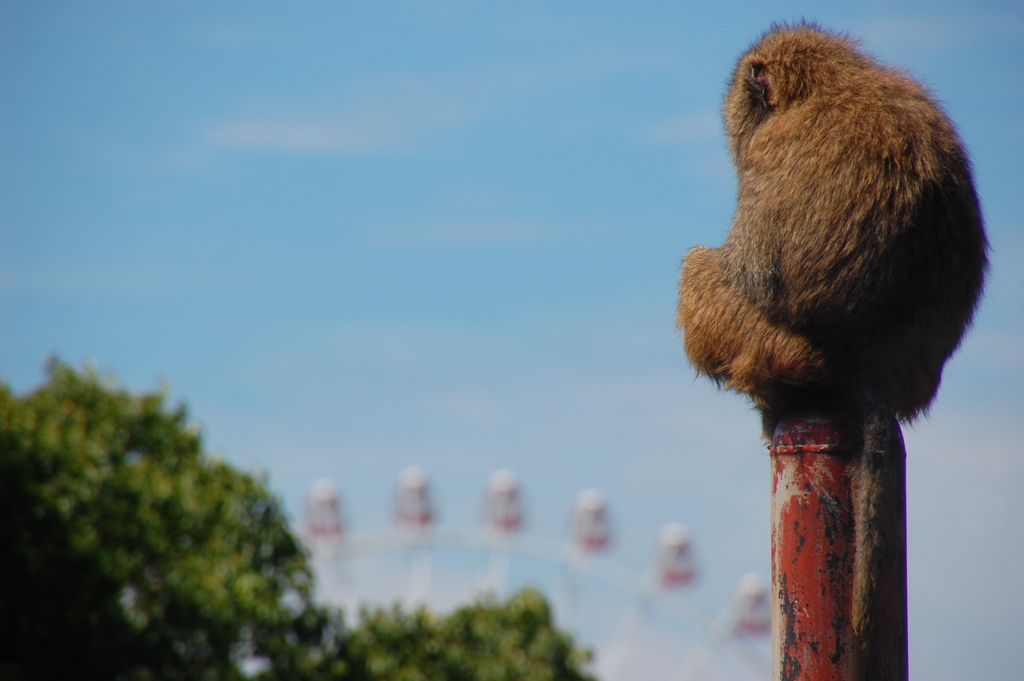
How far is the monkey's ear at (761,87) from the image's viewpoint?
14.0 feet

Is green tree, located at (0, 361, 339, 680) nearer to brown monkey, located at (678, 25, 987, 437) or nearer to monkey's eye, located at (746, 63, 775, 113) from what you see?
brown monkey, located at (678, 25, 987, 437)

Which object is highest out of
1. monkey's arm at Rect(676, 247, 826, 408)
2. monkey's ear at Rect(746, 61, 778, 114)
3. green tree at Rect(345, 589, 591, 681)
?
monkey's ear at Rect(746, 61, 778, 114)

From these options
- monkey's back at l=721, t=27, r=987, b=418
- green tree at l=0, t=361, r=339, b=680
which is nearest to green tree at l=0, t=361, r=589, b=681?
green tree at l=0, t=361, r=339, b=680

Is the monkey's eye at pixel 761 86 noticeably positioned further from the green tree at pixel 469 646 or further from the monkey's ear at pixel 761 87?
the green tree at pixel 469 646

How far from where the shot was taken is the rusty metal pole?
3.62 metres

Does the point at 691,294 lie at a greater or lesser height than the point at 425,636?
greater

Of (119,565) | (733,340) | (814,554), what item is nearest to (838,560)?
(814,554)

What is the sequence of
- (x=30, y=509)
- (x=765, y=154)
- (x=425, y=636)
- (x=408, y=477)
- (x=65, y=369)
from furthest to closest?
(x=408, y=477), (x=425, y=636), (x=65, y=369), (x=30, y=509), (x=765, y=154)

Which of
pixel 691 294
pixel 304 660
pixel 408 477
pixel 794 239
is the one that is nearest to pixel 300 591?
pixel 304 660

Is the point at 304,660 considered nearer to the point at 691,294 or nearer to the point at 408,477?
the point at 691,294

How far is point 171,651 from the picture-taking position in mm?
5641

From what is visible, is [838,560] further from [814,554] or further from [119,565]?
[119,565]

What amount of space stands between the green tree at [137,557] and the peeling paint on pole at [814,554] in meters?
3.21

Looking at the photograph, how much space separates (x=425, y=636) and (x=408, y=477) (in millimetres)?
18309
